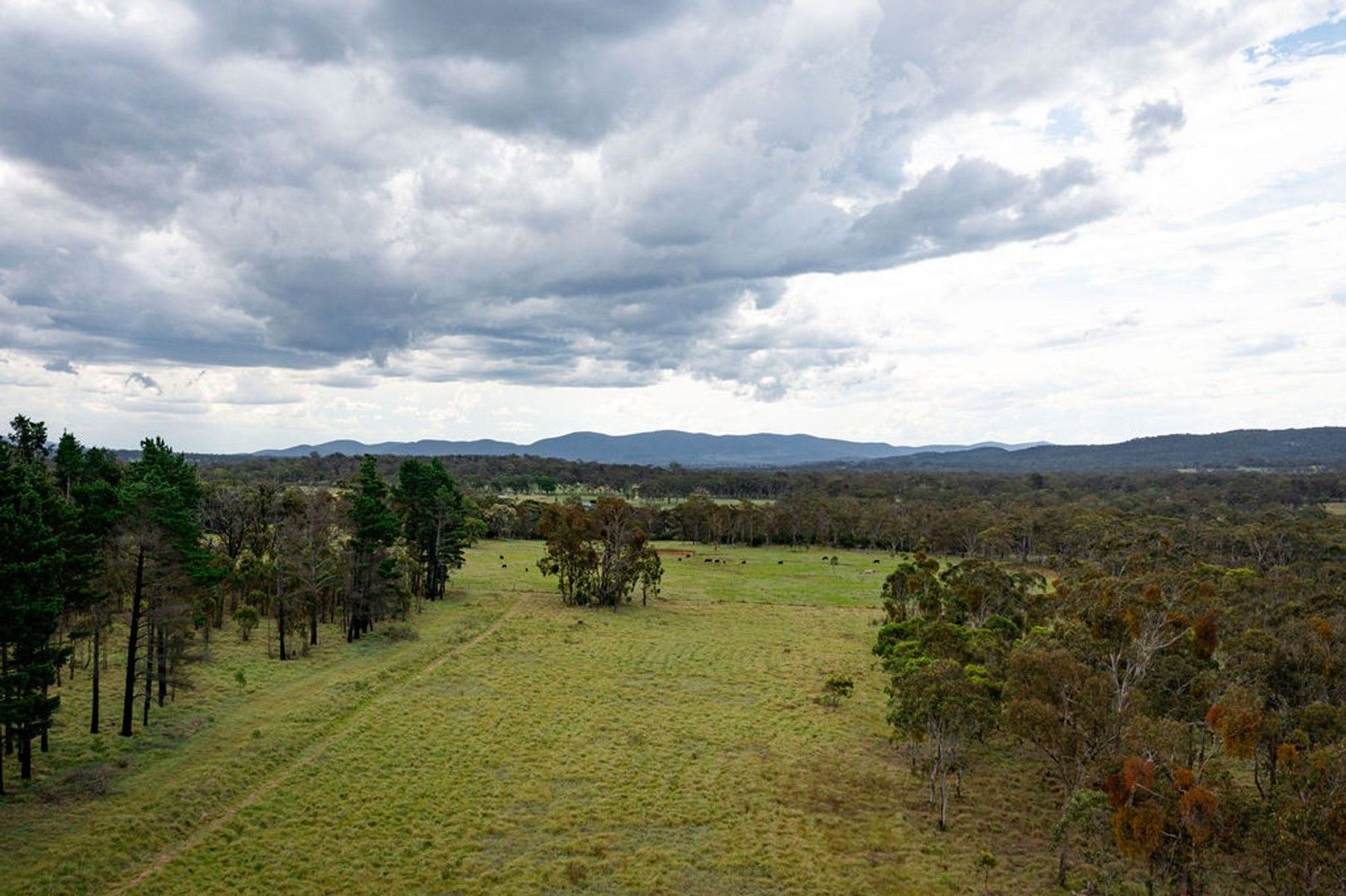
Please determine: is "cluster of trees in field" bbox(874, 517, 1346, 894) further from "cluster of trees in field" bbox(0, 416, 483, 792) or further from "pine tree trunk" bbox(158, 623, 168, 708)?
"pine tree trunk" bbox(158, 623, 168, 708)

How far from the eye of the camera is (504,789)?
1232 inches

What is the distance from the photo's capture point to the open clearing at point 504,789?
80.9 ft

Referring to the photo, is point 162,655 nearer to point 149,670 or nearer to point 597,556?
point 149,670

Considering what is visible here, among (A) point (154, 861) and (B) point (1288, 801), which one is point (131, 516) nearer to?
(A) point (154, 861)

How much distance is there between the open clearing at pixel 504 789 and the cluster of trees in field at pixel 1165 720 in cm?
345

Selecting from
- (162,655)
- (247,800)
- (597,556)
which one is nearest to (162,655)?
(162,655)

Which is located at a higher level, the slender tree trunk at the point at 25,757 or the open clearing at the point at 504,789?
the slender tree trunk at the point at 25,757

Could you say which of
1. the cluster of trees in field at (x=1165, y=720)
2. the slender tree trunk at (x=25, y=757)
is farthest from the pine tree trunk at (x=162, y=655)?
the cluster of trees in field at (x=1165, y=720)

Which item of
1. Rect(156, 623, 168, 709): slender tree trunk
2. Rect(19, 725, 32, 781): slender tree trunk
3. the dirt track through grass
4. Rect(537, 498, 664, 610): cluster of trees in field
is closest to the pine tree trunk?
Rect(156, 623, 168, 709): slender tree trunk

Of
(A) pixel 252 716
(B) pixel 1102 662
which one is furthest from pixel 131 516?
(B) pixel 1102 662

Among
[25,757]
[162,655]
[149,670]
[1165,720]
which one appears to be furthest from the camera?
[162,655]

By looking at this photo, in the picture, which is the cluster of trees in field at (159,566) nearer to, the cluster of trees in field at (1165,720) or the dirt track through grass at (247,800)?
the dirt track through grass at (247,800)

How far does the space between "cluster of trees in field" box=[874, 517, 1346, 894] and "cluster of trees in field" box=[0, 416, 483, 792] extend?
33802mm

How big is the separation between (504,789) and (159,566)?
64.1 ft
